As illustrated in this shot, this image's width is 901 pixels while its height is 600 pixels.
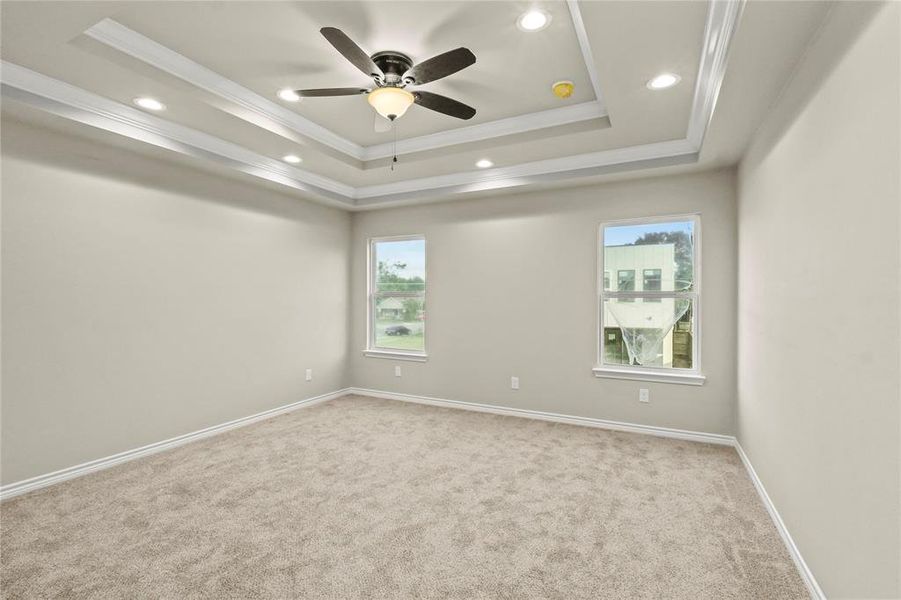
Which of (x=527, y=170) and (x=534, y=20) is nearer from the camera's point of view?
(x=534, y=20)

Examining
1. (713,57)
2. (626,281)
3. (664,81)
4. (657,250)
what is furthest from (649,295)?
(713,57)

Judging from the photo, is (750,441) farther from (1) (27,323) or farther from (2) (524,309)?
(1) (27,323)

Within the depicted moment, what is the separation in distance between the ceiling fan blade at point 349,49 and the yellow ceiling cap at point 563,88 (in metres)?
1.17

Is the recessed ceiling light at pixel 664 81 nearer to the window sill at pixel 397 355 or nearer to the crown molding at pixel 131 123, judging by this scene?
the crown molding at pixel 131 123

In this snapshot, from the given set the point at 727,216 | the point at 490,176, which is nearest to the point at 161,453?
the point at 490,176

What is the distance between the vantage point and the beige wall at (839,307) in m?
1.31

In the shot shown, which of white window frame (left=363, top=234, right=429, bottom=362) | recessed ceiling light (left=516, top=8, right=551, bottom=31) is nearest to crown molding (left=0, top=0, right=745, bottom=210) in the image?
white window frame (left=363, top=234, right=429, bottom=362)

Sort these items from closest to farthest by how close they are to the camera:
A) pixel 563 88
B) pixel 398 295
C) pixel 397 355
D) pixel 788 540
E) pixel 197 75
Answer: pixel 788 540 < pixel 197 75 < pixel 563 88 < pixel 397 355 < pixel 398 295

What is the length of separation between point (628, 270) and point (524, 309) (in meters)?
1.06

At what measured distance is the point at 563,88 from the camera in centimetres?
284

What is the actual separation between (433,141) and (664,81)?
1897 millimetres

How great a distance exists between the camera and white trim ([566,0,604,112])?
2023 millimetres

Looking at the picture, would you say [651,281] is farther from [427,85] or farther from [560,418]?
[427,85]

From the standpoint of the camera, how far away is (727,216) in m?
3.67
